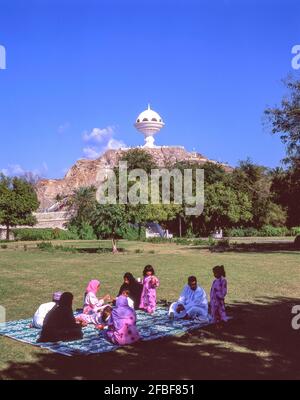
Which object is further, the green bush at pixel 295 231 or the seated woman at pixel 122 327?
the green bush at pixel 295 231

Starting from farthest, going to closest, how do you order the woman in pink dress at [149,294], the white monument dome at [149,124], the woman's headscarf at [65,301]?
the white monument dome at [149,124], the woman in pink dress at [149,294], the woman's headscarf at [65,301]

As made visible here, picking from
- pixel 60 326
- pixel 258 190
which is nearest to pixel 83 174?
pixel 258 190

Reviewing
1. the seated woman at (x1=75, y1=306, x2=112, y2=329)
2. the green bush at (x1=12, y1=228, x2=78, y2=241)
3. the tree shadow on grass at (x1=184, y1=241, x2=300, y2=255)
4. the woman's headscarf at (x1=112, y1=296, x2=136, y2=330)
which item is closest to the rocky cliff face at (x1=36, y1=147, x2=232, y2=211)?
the green bush at (x1=12, y1=228, x2=78, y2=241)

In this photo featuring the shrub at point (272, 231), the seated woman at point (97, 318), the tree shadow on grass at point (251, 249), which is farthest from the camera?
the shrub at point (272, 231)

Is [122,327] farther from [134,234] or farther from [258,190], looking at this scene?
[258,190]

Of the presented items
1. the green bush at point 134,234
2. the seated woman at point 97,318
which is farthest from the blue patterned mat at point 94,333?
the green bush at point 134,234

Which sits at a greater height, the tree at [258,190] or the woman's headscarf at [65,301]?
the tree at [258,190]

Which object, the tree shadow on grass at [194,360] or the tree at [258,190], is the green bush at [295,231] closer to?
the tree at [258,190]

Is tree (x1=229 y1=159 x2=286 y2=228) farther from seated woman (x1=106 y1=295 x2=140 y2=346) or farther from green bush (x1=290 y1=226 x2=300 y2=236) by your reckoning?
seated woman (x1=106 y1=295 x2=140 y2=346)

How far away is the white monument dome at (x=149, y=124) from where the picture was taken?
89.7 m

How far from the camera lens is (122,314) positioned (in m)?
8.61

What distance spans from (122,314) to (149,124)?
82869mm
